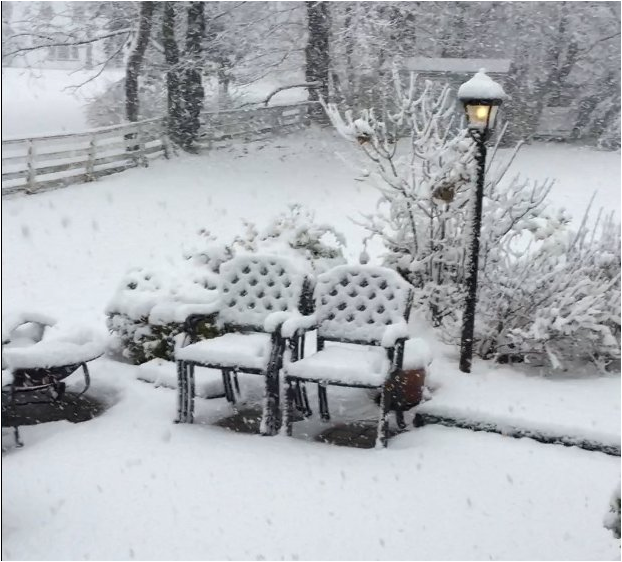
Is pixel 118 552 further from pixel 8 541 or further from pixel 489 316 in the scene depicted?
pixel 489 316

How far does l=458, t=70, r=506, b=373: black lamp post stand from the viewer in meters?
5.88

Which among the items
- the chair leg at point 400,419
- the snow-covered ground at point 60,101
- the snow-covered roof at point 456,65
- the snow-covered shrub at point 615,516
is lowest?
the chair leg at point 400,419

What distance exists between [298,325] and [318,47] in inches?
581

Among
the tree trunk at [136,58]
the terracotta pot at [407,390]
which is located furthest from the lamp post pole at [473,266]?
the tree trunk at [136,58]

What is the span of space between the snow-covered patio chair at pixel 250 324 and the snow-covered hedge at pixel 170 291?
35 cm

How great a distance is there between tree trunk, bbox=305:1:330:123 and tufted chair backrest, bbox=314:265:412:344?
13.1 meters

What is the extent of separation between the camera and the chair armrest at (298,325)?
5243mm

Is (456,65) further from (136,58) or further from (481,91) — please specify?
(481,91)

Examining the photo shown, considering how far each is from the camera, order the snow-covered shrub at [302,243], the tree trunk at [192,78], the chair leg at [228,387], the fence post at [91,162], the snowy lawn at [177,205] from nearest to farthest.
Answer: the chair leg at [228,387]
the snow-covered shrub at [302,243]
the snowy lawn at [177,205]
the fence post at [91,162]
the tree trunk at [192,78]

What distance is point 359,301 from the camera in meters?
5.75

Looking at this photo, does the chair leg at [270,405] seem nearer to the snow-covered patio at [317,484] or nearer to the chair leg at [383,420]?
the snow-covered patio at [317,484]

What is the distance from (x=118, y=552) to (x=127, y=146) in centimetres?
1261

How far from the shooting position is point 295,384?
5.91 metres

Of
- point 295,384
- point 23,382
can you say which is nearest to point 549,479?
point 295,384
